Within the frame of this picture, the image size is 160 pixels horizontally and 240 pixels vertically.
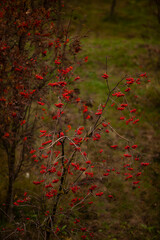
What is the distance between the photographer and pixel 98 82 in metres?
9.96

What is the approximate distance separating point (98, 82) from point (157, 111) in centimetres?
315

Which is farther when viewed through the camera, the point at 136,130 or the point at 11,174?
the point at 136,130

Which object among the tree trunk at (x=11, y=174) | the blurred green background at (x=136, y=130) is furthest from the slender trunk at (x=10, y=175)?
the blurred green background at (x=136, y=130)

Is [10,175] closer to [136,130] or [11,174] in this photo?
[11,174]

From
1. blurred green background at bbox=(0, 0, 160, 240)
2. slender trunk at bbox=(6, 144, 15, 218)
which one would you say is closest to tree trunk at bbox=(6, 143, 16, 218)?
slender trunk at bbox=(6, 144, 15, 218)

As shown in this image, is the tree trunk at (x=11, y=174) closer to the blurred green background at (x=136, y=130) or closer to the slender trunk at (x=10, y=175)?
the slender trunk at (x=10, y=175)

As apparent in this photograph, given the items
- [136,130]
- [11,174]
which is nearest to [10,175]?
[11,174]

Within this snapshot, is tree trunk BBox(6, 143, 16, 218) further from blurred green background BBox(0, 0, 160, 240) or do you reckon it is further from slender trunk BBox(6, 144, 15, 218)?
blurred green background BBox(0, 0, 160, 240)

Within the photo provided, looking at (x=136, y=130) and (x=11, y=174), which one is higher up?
(x=11, y=174)

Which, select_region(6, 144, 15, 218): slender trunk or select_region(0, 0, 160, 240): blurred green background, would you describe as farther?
select_region(0, 0, 160, 240): blurred green background

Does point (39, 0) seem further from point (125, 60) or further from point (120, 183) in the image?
point (125, 60)

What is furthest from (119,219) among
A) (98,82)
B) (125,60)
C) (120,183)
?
(125,60)

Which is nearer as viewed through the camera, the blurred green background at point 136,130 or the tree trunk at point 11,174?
the tree trunk at point 11,174

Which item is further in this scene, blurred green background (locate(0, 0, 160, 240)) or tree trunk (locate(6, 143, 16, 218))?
blurred green background (locate(0, 0, 160, 240))
